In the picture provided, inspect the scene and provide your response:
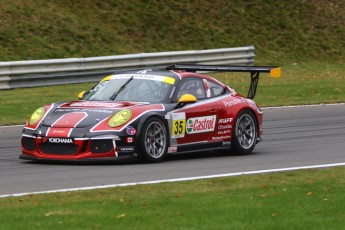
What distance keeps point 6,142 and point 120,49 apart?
46.9ft

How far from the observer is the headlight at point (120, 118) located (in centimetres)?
1300

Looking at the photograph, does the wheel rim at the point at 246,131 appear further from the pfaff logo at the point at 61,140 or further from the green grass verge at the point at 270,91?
the green grass verge at the point at 270,91

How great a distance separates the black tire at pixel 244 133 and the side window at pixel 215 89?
0.43 meters

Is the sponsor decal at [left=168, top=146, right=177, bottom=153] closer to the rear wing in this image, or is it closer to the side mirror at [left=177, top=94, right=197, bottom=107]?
the side mirror at [left=177, top=94, right=197, bottom=107]

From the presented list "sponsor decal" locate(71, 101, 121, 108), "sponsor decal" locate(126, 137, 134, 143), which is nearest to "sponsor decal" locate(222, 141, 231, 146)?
"sponsor decal" locate(71, 101, 121, 108)

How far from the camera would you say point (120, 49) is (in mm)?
29906

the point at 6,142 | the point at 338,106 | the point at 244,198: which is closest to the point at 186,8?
the point at 338,106

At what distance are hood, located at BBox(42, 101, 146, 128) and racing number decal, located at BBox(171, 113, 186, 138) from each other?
515 mm

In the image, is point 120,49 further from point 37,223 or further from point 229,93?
point 37,223

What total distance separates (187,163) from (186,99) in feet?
2.99

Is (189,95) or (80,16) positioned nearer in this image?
(189,95)

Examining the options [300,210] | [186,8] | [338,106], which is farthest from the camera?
[186,8]

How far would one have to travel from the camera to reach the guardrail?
76.7 feet

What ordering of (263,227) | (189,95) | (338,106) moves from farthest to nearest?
(338,106) < (189,95) < (263,227)
